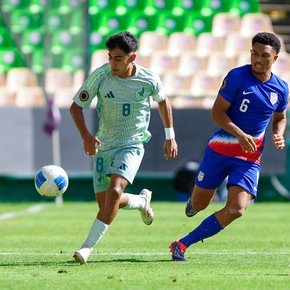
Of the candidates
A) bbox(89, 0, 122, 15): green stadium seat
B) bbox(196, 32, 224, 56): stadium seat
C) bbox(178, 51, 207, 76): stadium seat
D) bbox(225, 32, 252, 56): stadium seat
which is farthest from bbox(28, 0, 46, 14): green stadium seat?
bbox(225, 32, 252, 56): stadium seat

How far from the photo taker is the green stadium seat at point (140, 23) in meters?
25.1

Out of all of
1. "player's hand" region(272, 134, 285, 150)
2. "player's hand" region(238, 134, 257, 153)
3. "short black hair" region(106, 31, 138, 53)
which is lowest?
"player's hand" region(272, 134, 285, 150)

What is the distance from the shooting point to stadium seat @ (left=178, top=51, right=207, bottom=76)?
24484 mm

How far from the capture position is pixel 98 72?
31.4 feet

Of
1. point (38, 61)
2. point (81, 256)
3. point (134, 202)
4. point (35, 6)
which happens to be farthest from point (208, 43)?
point (81, 256)

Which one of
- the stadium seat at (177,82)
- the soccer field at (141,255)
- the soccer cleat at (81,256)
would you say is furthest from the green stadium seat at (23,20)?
the soccer cleat at (81,256)

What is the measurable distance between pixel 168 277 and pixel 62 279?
771mm

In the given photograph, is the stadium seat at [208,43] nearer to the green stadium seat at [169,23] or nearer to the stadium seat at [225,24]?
the stadium seat at [225,24]

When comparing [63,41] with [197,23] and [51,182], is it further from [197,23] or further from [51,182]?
[51,182]

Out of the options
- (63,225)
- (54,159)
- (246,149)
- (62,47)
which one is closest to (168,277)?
(246,149)

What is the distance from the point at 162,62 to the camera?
24.6 m

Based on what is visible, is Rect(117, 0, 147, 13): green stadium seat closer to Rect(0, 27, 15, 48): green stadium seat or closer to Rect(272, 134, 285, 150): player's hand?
Rect(0, 27, 15, 48): green stadium seat

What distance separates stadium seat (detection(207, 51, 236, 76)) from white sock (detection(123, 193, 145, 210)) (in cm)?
1419

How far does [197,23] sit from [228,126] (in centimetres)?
1632
